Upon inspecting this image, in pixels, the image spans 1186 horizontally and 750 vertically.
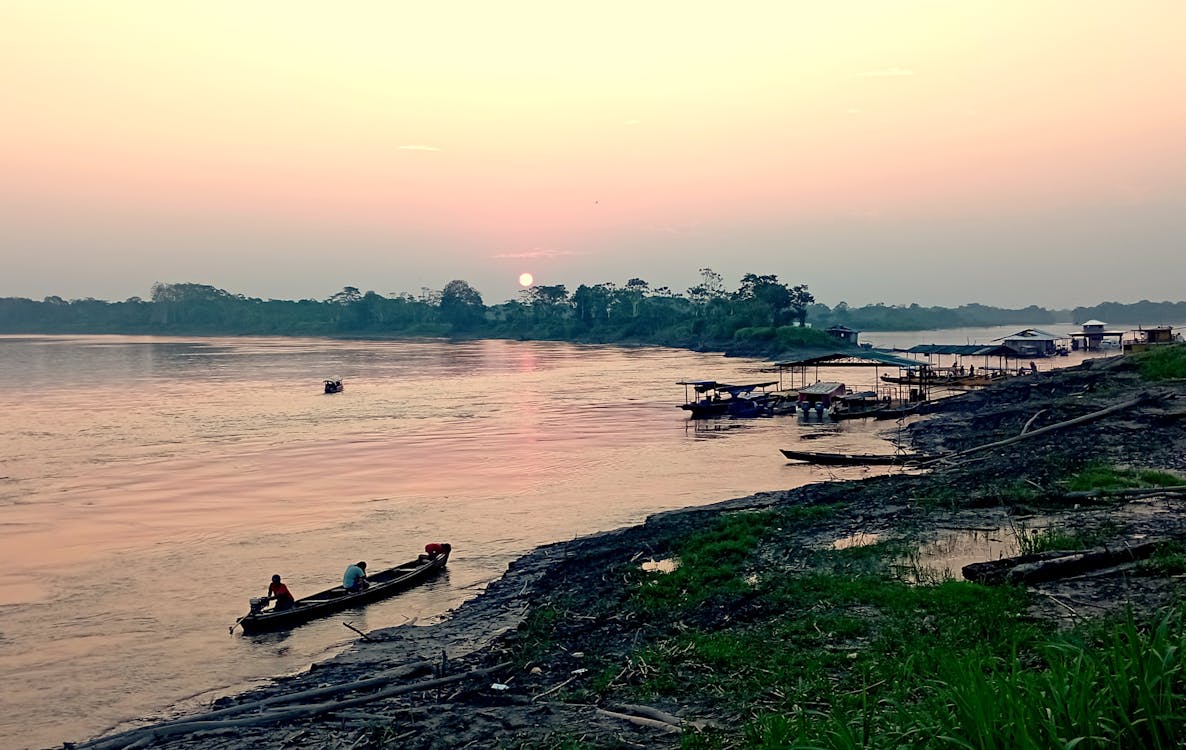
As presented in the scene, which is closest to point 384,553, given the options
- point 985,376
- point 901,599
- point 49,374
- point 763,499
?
point 763,499

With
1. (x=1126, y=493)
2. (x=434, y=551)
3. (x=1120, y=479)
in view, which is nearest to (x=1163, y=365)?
(x=1120, y=479)

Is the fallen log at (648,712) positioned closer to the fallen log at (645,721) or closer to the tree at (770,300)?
the fallen log at (645,721)

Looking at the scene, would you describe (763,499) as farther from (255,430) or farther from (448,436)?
(255,430)

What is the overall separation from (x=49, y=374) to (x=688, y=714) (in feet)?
333

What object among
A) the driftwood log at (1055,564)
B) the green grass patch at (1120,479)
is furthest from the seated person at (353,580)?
the green grass patch at (1120,479)

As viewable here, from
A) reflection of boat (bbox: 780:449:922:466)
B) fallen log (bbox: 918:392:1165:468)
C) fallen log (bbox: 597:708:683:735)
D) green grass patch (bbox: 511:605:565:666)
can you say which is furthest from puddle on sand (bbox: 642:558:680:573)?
reflection of boat (bbox: 780:449:922:466)

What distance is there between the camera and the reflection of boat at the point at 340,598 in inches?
659

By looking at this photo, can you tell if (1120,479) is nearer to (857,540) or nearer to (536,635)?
(857,540)

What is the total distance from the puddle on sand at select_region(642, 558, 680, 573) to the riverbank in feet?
0.87

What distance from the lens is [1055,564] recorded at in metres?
11.2

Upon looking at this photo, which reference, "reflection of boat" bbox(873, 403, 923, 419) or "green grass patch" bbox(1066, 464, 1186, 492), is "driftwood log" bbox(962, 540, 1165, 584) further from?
"reflection of boat" bbox(873, 403, 923, 419)

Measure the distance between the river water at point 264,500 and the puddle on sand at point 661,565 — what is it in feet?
14.7

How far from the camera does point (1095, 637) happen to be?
7.80 m

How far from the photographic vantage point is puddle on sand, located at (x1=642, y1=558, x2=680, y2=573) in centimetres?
1642
